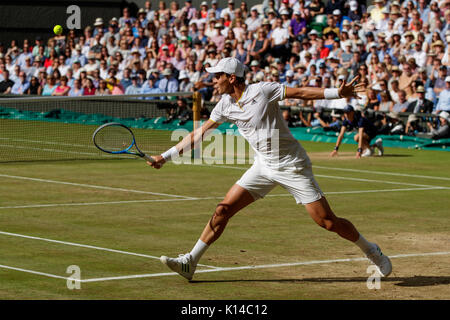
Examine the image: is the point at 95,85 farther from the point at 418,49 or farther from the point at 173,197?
the point at 173,197

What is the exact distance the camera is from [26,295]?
8180mm

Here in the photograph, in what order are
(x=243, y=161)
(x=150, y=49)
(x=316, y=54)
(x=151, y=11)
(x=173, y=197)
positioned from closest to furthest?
1. (x=173, y=197)
2. (x=243, y=161)
3. (x=316, y=54)
4. (x=150, y=49)
5. (x=151, y=11)

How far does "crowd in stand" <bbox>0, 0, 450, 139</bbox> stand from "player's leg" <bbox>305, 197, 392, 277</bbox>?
14.0 meters

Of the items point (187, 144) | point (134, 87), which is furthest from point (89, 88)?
point (187, 144)

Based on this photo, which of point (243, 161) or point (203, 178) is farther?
point (243, 161)

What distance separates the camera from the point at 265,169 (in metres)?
8.96

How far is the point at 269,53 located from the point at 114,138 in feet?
64.9

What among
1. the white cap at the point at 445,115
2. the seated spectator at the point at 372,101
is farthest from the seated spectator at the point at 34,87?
the white cap at the point at 445,115

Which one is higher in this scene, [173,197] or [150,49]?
[150,49]

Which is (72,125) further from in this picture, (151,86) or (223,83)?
(223,83)

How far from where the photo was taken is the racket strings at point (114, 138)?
32.6 ft

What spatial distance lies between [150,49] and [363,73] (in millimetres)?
10340
